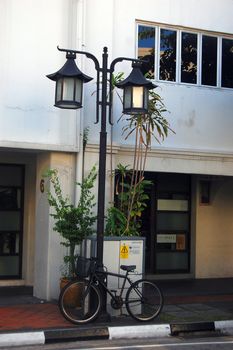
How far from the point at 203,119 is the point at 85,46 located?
306cm

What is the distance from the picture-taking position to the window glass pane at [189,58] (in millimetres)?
12820

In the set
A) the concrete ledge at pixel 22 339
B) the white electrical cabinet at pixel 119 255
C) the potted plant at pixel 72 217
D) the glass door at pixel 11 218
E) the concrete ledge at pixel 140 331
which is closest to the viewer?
the concrete ledge at pixel 22 339

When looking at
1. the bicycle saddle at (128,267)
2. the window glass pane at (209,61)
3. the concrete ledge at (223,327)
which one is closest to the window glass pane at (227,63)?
the window glass pane at (209,61)

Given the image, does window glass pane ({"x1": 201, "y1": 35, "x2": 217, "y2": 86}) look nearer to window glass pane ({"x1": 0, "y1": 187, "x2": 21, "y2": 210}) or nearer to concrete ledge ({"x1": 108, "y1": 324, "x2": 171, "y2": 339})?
window glass pane ({"x1": 0, "y1": 187, "x2": 21, "y2": 210})

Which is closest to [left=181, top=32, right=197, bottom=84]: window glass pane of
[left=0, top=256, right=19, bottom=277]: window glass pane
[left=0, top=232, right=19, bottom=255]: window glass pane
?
[left=0, top=232, right=19, bottom=255]: window glass pane

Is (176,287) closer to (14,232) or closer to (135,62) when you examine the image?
(14,232)

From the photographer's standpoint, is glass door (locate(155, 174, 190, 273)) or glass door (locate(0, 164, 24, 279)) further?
glass door (locate(155, 174, 190, 273))

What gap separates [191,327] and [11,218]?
5.74 metres

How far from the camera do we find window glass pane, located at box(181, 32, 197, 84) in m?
12.8

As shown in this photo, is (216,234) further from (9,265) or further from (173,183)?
(9,265)

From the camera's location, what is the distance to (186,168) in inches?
489

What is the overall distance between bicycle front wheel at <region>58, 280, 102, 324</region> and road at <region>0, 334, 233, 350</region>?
685mm

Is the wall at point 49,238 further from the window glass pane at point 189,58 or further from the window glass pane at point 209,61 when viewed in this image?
the window glass pane at point 209,61

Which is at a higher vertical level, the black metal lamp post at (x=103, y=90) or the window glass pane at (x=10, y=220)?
the black metal lamp post at (x=103, y=90)
